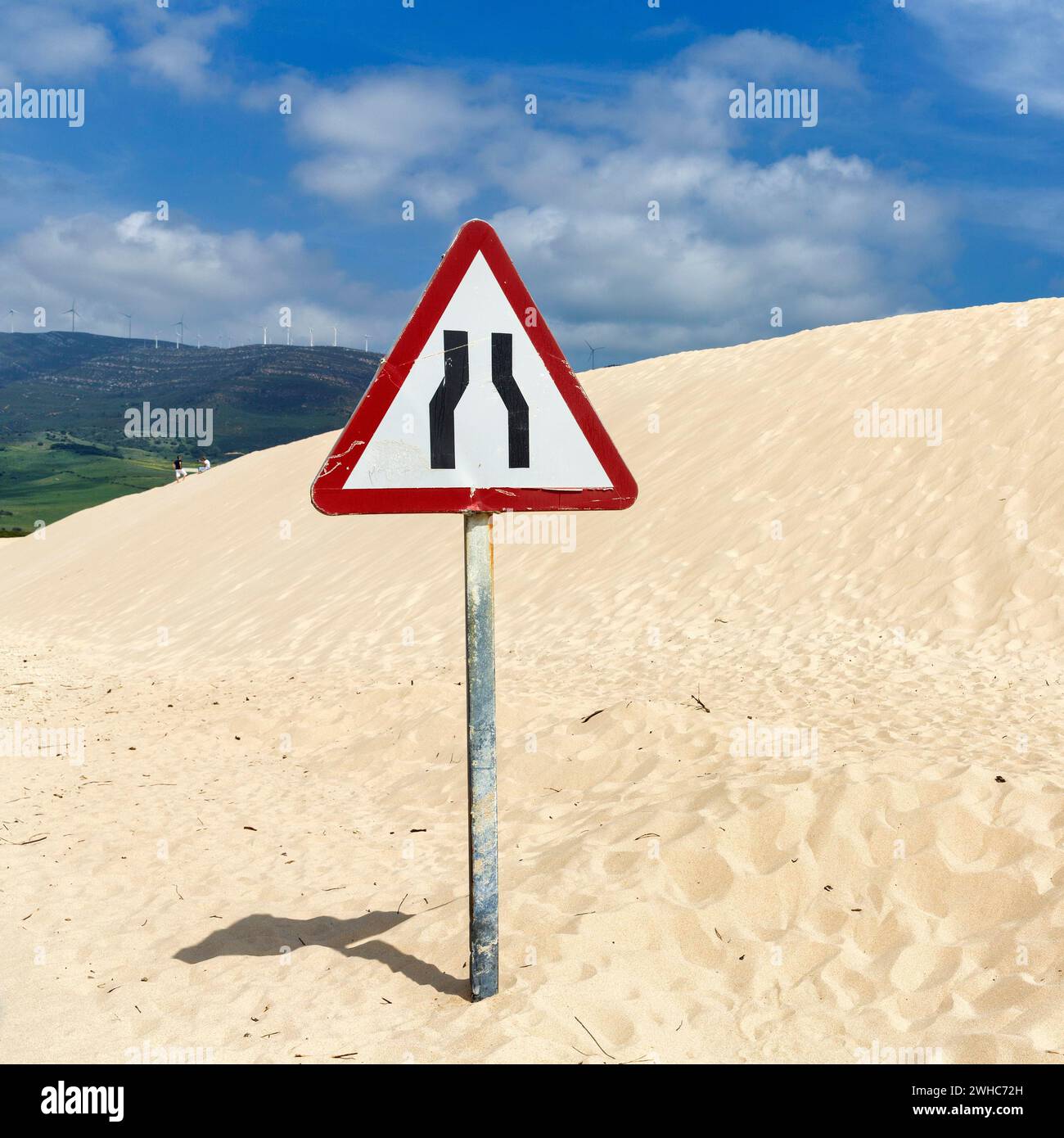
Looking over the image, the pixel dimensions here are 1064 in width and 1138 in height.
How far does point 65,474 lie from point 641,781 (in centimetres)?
14796

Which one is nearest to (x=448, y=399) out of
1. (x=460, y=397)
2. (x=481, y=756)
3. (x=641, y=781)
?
(x=460, y=397)

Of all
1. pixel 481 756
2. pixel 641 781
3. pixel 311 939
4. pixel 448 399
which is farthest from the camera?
pixel 641 781

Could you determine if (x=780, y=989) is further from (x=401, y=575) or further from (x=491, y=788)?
(x=401, y=575)

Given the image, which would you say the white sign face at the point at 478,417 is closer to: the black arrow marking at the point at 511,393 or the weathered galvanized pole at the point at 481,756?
the black arrow marking at the point at 511,393

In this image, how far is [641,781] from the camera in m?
6.00

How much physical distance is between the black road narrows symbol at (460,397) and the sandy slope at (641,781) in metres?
1.99

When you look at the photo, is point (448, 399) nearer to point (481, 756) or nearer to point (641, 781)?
point (481, 756)

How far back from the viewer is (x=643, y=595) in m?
11.3

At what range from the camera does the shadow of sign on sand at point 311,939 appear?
4066 millimetres

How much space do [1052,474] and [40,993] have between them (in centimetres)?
1056

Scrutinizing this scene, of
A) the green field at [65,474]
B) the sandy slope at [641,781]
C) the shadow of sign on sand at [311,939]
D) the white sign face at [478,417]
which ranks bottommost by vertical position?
the shadow of sign on sand at [311,939]

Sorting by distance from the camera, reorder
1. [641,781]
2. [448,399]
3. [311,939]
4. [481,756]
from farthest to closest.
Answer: [641,781] < [311,939] < [481,756] < [448,399]

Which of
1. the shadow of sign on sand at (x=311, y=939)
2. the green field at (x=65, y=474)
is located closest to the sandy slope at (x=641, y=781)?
the shadow of sign on sand at (x=311, y=939)
